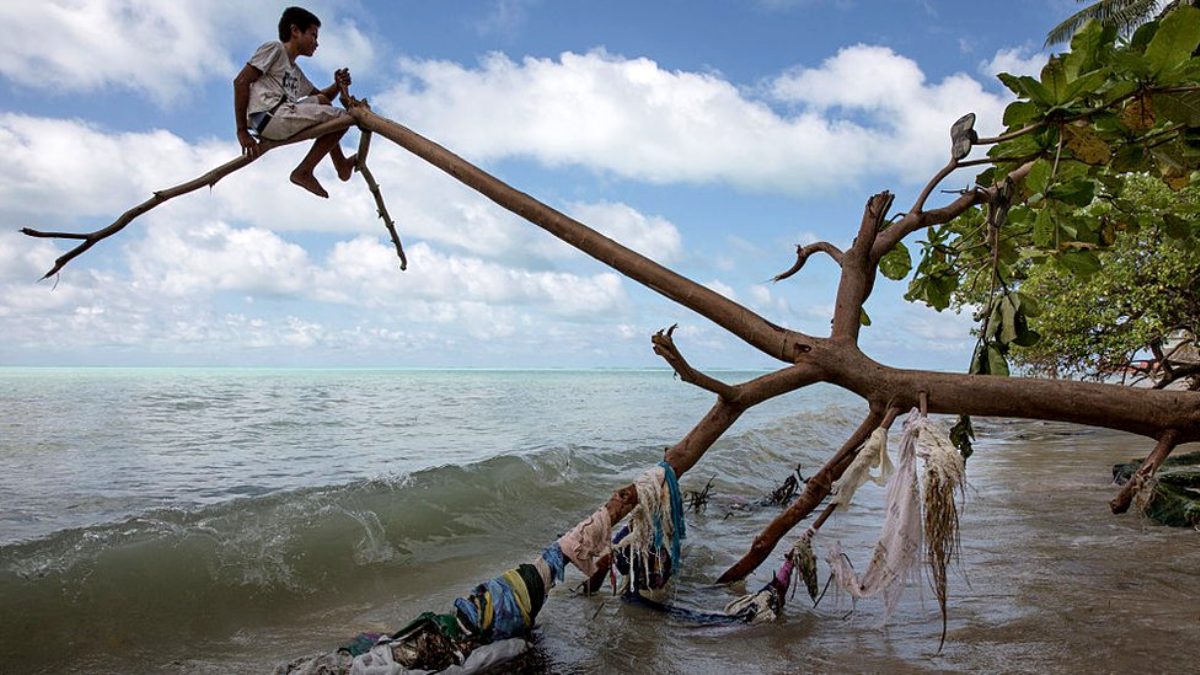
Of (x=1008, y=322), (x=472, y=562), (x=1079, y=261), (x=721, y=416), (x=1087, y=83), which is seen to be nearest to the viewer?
(x=1087, y=83)

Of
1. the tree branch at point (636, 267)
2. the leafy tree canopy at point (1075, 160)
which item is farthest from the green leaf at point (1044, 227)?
the tree branch at point (636, 267)

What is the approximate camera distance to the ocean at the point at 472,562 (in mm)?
3486

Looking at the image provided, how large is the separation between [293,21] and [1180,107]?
13.7ft

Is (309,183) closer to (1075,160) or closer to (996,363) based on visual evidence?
(996,363)

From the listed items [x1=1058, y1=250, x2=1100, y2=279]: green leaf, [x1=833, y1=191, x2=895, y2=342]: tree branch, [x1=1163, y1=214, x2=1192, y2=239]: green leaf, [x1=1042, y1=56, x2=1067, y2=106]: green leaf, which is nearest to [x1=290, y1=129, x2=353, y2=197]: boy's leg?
[x1=833, y1=191, x2=895, y2=342]: tree branch

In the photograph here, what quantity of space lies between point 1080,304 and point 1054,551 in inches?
370

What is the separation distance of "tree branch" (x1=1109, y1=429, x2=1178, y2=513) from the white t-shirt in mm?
4028

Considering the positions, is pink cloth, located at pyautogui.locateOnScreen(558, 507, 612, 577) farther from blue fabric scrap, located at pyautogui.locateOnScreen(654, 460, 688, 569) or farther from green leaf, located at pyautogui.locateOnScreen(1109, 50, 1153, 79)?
green leaf, located at pyautogui.locateOnScreen(1109, 50, 1153, 79)

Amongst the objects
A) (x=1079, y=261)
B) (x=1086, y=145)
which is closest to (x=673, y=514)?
(x=1086, y=145)

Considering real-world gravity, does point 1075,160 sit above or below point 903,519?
above

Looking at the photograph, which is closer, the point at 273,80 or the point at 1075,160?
the point at 1075,160

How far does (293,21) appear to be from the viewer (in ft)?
13.8

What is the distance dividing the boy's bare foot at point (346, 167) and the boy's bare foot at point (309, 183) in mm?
189

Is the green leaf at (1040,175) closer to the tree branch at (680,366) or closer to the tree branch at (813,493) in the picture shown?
the tree branch at (813,493)
